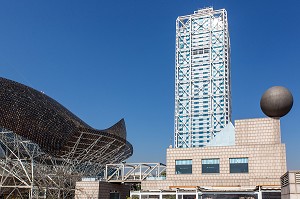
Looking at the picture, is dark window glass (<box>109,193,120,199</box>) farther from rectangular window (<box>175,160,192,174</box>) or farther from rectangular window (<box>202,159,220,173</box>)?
rectangular window (<box>202,159,220,173</box>)

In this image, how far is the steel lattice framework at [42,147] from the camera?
45812 millimetres

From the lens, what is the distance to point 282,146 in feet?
136

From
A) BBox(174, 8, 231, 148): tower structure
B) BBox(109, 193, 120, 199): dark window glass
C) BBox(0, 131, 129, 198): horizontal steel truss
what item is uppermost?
BBox(174, 8, 231, 148): tower structure

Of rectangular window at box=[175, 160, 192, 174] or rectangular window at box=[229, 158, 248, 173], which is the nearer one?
rectangular window at box=[229, 158, 248, 173]

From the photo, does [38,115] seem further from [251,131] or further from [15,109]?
[251,131]

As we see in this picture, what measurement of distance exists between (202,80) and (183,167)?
132 metres

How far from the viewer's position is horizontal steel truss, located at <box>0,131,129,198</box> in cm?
4412

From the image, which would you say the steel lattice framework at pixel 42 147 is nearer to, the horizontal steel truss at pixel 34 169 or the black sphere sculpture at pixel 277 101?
the horizontal steel truss at pixel 34 169

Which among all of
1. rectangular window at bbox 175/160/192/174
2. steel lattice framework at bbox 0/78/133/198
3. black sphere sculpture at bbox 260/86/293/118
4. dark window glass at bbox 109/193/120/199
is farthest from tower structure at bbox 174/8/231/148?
black sphere sculpture at bbox 260/86/293/118

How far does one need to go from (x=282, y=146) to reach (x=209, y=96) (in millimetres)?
129554

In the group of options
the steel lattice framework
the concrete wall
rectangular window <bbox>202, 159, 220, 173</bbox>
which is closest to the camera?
rectangular window <bbox>202, 159, 220, 173</bbox>

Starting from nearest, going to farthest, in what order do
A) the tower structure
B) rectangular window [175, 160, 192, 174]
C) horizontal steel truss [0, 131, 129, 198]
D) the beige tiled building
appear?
the beige tiled building < horizontal steel truss [0, 131, 129, 198] < rectangular window [175, 160, 192, 174] < the tower structure

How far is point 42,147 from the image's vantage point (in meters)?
54.1

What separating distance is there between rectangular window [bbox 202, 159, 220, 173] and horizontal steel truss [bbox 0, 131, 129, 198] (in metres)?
15.8
